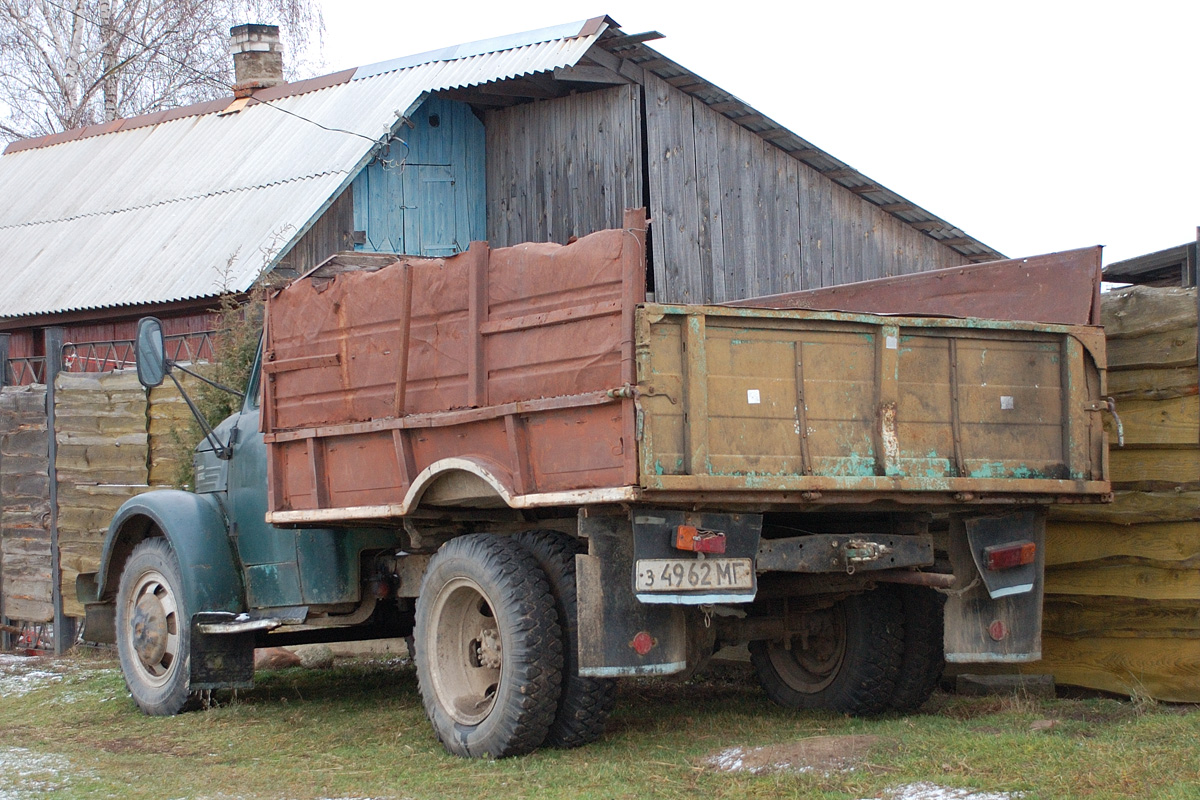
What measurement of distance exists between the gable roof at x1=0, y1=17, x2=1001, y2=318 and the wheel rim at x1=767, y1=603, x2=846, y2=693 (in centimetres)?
806

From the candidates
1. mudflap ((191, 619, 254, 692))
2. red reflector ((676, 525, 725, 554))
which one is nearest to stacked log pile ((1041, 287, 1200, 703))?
red reflector ((676, 525, 725, 554))

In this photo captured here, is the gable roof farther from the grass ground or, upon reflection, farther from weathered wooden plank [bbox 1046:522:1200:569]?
weathered wooden plank [bbox 1046:522:1200:569]

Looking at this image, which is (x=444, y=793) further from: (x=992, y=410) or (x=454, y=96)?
(x=454, y=96)

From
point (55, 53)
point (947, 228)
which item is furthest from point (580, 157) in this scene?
point (55, 53)

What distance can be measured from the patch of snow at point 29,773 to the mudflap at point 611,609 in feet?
8.06

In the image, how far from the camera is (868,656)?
6.93 m

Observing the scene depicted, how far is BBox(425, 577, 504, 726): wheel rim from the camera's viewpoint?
21.2ft

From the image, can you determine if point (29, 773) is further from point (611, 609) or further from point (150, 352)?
point (611, 609)

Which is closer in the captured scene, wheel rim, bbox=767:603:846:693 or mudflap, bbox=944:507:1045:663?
mudflap, bbox=944:507:1045:663

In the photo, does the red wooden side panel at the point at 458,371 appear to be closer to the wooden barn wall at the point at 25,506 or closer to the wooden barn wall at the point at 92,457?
the wooden barn wall at the point at 92,457

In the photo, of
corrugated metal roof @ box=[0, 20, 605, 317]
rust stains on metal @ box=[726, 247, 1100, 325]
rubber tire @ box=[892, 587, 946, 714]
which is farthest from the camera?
corrugated metal roof @ box=[0, 20, 605, 317]

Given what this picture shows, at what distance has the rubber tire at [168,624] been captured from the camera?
799 cm

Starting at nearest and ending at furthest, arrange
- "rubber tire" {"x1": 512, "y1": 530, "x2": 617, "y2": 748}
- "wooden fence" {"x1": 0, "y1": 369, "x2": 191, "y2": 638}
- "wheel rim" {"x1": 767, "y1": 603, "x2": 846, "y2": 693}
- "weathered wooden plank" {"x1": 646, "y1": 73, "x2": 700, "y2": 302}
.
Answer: "rubber tire" {"x1": 512, "y1": 530, "x2": 617, "y2": 748} < "wheel rim" {"x1": 767, "y1": 603, "x2": 846, "y2": 693} < "wooden fence" {"x1": 0, "y1": 369, "x2": 191, "y2": 638} < "weathered wooden plank" {"x1": 646, "y1": 73, "x2": 700, "y2": 302}

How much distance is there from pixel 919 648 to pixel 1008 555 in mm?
908
